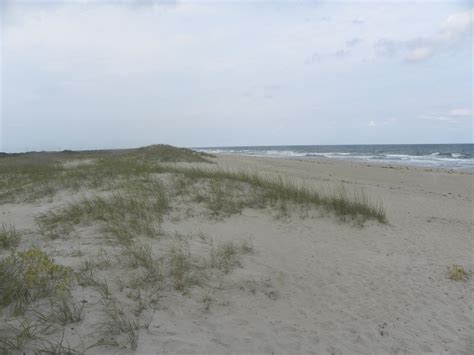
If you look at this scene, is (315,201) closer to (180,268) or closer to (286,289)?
(286,289)

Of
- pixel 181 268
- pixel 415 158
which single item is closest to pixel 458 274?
pixel 181 268

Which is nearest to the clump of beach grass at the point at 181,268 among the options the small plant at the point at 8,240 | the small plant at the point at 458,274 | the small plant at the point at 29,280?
the small plant at the point at 29,280

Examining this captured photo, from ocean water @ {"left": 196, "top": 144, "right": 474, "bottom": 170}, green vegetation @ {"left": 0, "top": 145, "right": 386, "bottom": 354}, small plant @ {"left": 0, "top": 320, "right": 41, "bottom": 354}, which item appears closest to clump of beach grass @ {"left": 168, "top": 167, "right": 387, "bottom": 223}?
green vegetation @ {"left": 0, "top": 145, "right": 386, "bottom": 354}

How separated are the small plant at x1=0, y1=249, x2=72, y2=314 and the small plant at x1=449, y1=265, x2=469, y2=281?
5.30m

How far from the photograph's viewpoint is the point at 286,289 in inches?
151

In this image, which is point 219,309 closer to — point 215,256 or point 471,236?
point 215,256

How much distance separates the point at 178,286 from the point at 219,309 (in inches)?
22.4

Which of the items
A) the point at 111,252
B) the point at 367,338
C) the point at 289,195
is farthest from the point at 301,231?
the point at 111,252

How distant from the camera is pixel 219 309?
10.6ft

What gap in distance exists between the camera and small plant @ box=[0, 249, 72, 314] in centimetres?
285

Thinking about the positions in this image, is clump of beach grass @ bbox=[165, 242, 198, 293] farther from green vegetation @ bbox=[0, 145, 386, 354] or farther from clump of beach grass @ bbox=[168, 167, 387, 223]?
clump of beach grass @ bbox=[168, 167, 387, 223]

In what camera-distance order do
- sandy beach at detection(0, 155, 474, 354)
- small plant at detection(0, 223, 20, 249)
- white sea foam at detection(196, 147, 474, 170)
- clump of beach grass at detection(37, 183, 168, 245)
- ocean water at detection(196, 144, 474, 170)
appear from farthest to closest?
ocean water at detection(196, 144, 474, 170)
white sea foam at detection(196, 147, 474, 170)
clump of beach grass at detection(37, 183, 168, 245)
small plant at detection(0, 223, 20, 249)
sandy beach at detection(0, 155, 474, 354)

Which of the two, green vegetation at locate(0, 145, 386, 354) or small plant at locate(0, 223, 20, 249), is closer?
green vegetation at locate(0, 145, 386, 354)

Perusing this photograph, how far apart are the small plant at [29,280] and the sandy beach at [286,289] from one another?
146 mm
